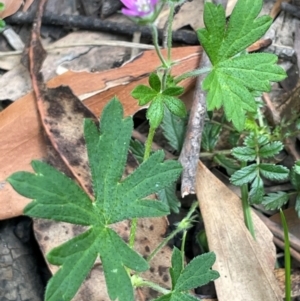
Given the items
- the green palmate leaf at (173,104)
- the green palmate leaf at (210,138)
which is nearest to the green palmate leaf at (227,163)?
the green palmate leaf at (210,138)

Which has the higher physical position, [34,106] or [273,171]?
[34,106]

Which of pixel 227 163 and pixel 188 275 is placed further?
pixel 227 163

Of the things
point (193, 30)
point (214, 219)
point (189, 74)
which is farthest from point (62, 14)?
point (214, 219)

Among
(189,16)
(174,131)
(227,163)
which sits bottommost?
(227,163)

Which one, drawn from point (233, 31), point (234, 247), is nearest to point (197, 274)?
point (234, 247)

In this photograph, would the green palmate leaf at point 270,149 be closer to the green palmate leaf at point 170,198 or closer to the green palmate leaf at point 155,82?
the green palmate leaf at point 170,198

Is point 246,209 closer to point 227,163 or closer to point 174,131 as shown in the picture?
point 227,163

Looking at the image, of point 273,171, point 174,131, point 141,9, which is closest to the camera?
point 141,9
